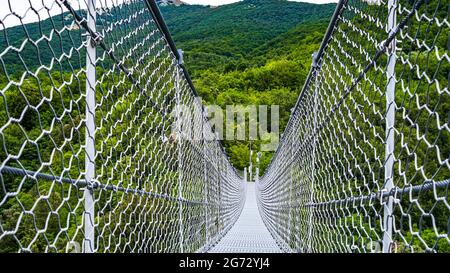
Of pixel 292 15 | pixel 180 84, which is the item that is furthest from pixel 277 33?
pixel 180 84

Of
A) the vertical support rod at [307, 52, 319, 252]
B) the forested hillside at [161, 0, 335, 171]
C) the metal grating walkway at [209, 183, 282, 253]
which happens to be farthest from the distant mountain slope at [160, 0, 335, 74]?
the vertical support rod at [307, 52, 319, 252]

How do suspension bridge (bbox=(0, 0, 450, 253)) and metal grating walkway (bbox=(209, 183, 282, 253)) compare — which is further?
metal grating walkway (bbox=(209, 183, 282, 253))

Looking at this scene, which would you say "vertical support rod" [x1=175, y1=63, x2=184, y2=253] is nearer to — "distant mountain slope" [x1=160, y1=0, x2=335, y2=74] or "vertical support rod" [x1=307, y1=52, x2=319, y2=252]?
"vertical support rod" [x1=307, y1=52, x2=319, y2=252]

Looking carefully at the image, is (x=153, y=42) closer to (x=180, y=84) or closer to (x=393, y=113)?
(x=180, y=84)

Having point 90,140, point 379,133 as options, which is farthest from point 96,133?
point 379,133

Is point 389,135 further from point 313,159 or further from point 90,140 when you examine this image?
point 313,159
